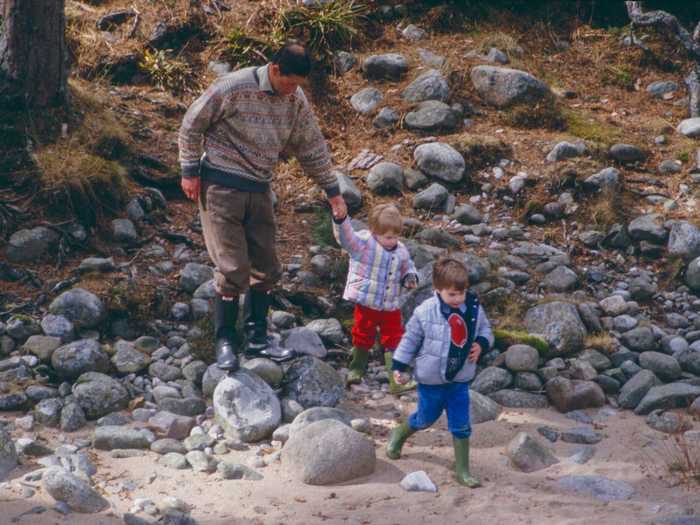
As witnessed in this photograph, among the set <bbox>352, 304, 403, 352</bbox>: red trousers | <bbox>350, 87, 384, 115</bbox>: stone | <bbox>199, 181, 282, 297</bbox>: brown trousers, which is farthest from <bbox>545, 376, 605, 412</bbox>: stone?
<bbox>350, 87, 384, 115</bbox>: stone

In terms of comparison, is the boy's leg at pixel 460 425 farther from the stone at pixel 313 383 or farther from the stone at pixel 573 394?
the stone at pixel 573 394

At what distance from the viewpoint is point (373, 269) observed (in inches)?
243

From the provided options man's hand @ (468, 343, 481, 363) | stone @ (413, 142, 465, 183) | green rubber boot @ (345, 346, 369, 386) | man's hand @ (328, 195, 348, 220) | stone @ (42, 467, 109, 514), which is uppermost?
man's hand @ (328, 195, 348, 220)

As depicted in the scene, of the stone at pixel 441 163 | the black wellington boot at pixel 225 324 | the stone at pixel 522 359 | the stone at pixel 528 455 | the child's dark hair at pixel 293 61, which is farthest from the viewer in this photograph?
the stone at pixel 441 163

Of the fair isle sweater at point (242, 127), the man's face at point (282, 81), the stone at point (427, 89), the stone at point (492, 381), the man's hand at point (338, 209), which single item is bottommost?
the stone at point (492, 381)

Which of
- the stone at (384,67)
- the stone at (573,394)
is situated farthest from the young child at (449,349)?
the stone at (384,67)

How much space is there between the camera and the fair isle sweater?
5785mm

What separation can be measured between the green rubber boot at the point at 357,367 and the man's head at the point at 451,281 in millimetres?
1423

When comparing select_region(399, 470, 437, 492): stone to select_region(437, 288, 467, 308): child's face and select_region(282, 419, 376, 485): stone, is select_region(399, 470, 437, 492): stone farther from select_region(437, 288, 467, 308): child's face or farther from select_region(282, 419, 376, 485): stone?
select_region(437, 288, 467, 308): child's face

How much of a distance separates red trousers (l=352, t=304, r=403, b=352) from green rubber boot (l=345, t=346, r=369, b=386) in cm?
5

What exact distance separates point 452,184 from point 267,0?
3095mm

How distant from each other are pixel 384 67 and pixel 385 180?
6.04 feet

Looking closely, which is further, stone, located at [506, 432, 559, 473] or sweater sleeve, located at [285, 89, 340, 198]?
sweater sleeve, located at [285, 89, 340, 198]

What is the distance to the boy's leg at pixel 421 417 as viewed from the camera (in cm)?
520
